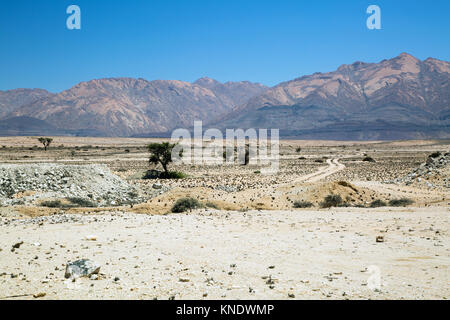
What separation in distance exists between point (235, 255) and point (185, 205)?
9070 mm

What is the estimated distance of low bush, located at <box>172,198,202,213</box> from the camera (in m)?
19.8

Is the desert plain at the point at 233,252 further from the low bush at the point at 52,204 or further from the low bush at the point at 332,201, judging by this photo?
the low bush at the point at 332,201

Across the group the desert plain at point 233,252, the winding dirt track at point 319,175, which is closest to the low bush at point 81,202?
the desert plain at point 233,252

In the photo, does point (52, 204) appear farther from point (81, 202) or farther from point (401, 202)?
point (401, 202)

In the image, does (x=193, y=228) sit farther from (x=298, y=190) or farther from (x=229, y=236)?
(x=298, y=190)

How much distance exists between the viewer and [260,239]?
44.5 feet

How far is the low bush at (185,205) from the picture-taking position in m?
19.8

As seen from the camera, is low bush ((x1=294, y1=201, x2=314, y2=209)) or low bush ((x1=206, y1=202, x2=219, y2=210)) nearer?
low bush ((x1=206, y1=202, x2=219, y2=210))

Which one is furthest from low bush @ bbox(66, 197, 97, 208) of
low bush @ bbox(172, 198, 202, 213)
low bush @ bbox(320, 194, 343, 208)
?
low bush @ bbox(320, 194, 343, 208)

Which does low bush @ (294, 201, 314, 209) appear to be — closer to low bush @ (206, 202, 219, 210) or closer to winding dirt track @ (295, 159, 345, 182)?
low bush @ (206, 202, 219, 210)

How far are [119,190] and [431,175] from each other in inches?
911

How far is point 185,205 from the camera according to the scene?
66.1ft

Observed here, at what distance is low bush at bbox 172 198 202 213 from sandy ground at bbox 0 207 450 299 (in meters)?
1.77

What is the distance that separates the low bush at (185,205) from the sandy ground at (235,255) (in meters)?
1.77
